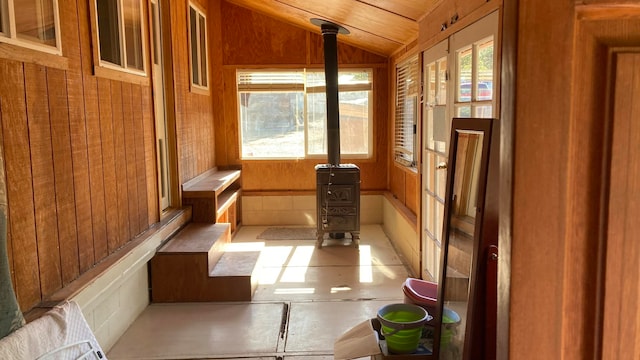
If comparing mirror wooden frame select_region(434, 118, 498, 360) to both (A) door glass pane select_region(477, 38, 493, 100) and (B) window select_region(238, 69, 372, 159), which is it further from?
(B) window select_region(238, 69, 372, 159)

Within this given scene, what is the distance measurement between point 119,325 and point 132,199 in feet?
2.89

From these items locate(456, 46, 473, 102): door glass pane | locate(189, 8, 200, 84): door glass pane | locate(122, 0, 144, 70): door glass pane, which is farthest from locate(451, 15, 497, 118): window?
locate(189, 8, 200, 84): door glass pane

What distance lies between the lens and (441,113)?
328 centimetres

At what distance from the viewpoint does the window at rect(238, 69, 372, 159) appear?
252 inches

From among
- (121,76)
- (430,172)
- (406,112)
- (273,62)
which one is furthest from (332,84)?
(121,76)

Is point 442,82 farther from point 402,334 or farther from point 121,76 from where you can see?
point 121,76

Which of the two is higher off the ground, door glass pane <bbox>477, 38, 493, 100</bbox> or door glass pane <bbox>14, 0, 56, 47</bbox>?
door glass pane <bbox>14, 0, 56, 47</bbox>

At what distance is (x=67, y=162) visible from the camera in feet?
8.59

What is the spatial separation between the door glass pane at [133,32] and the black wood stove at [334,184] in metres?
2.17

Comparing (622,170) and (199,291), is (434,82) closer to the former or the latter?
(199,291)

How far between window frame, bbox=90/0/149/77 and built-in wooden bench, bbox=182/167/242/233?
1.25 m

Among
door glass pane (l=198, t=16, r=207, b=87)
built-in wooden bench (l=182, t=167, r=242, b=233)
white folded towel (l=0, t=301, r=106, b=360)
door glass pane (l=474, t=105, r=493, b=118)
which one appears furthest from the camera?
door glass pane (l=198, t=16, r=207, b=87)

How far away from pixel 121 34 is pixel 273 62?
308cm

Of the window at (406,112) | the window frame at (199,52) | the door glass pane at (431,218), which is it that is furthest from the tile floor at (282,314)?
the window frame at (199,52)
